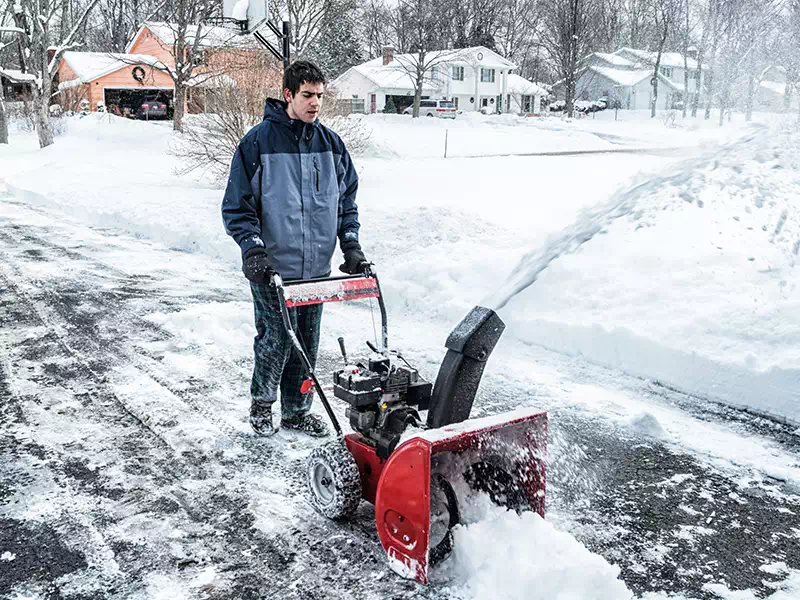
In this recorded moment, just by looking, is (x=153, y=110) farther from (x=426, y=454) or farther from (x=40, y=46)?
(x=426, y=454)

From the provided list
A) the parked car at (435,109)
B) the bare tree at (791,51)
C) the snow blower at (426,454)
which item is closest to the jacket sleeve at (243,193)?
the snow blower at (426,454)

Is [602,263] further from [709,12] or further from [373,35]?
[373,35]

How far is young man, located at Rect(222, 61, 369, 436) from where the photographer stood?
366cm

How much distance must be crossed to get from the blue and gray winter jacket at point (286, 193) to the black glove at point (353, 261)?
0.35 feet

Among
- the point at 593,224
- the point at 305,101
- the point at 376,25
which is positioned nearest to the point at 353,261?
the point at 305,101

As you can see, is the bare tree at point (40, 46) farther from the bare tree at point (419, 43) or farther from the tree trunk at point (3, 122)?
the bare tree at point (419, 43)

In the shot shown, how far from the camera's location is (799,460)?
12.8 feet

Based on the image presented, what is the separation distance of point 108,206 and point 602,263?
9464 mm

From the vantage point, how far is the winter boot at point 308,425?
13.7 feet

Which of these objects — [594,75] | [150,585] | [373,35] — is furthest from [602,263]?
[373,35]

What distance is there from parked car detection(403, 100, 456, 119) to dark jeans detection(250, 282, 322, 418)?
4051 cm

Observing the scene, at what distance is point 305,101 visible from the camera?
363cm

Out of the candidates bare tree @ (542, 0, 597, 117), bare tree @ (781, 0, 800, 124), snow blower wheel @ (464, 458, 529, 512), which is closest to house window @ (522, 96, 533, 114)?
bare tree @ (542, 0, 597, 117)

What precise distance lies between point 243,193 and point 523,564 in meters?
2.14
